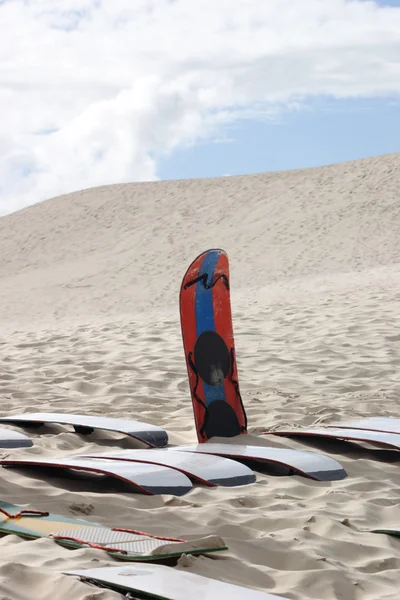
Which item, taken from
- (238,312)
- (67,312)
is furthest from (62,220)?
(238,312)

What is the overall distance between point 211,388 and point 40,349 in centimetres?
423

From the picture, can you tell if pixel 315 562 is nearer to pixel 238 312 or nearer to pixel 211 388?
pixel 211 388

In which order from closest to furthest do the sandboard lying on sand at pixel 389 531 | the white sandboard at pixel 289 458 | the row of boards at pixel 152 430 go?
the sandboard lying on sand at pixel 389 531 → the white sandboard at pixel 289 458 → the row of boards at pixel 152 430

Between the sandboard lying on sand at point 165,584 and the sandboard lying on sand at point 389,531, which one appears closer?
the sandboard lying on sand at point 165,584

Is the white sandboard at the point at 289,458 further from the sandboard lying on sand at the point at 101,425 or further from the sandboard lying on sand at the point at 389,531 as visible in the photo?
the sandboard lying on sand at the point at 389,531

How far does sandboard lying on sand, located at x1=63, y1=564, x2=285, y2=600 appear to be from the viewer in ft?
7.89

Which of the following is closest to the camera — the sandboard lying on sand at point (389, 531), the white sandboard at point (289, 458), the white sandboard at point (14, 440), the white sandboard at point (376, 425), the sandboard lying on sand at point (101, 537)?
A: the sandboard lying on sand at point (101, 537)

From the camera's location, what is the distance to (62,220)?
3588 cm

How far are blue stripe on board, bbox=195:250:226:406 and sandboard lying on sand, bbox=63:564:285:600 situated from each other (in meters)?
2.63

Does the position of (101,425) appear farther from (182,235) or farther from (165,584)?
(182,235)

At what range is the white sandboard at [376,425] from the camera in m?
5.17

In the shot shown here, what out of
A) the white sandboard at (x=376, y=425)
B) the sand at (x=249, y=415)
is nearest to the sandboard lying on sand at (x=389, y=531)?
the sand at (x=249, y=415)

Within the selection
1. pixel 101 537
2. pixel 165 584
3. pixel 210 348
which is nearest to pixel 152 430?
pixel 210 348

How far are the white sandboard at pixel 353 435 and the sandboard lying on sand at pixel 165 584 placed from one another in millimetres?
2484
